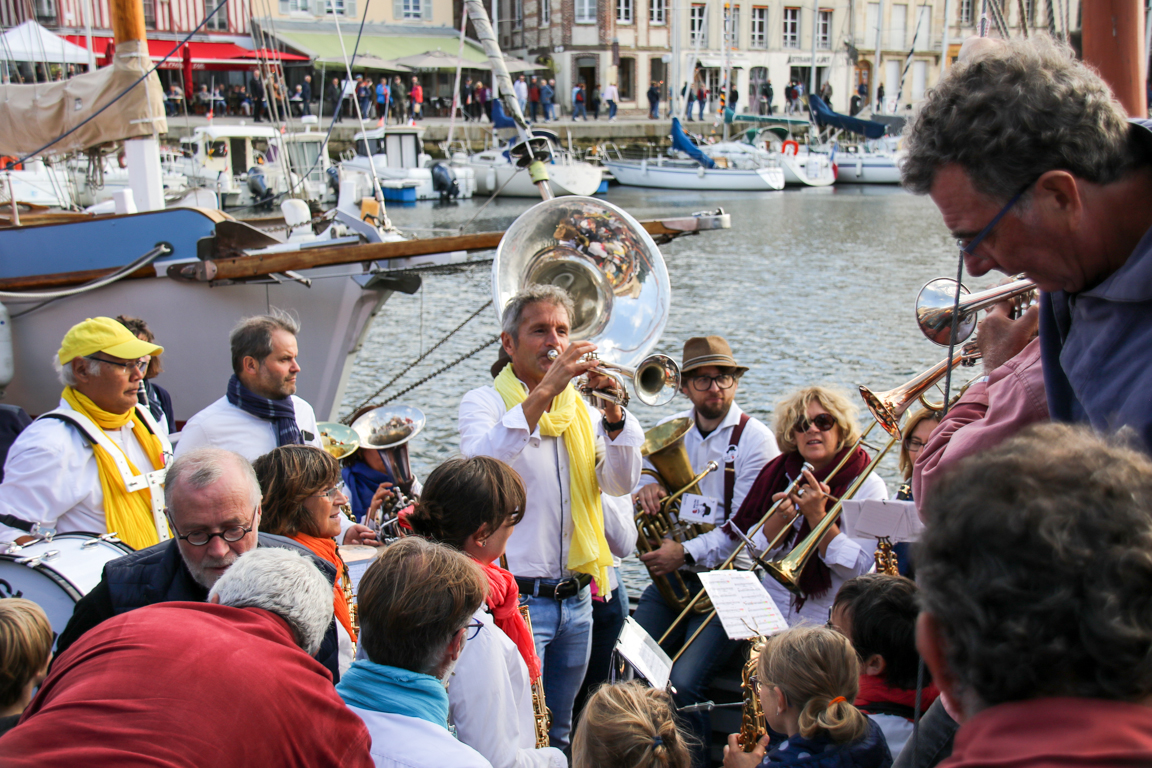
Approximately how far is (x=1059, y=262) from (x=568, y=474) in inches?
85.1

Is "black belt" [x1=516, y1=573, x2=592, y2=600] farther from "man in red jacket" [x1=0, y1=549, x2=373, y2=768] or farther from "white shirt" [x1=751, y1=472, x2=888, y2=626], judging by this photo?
"man in red jacket" [x1=0, y1=549, x2=373, y2=768]

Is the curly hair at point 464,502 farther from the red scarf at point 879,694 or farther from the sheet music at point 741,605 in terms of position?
the red scarf at point 879,694

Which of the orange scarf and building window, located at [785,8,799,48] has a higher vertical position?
building window, located at [785,8,799,48]

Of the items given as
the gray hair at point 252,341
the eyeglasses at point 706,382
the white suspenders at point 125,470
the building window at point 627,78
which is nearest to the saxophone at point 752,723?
the eyeglasses at point 706,382

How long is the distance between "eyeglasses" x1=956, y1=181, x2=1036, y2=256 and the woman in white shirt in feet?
4.58

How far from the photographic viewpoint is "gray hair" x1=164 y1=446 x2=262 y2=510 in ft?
7.85

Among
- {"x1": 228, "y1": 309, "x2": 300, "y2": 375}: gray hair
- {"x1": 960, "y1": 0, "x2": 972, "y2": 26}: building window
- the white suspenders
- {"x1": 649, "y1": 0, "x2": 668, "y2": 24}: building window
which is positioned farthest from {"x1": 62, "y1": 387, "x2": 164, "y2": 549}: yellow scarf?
{"x1": 960, "y1": 0, "x2": 972, "y2": 26}: building window

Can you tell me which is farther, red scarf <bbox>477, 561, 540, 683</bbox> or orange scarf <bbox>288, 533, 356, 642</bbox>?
orange scarf <bbox>288, 533, 356, 642</bbox>

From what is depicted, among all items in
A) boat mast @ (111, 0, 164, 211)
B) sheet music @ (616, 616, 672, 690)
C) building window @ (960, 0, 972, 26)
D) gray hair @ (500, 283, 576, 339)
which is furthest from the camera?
building window @ (960, 0, 972, 26)

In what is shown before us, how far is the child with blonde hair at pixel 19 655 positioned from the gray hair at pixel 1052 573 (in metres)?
2.15

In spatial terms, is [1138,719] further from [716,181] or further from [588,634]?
[716,181]

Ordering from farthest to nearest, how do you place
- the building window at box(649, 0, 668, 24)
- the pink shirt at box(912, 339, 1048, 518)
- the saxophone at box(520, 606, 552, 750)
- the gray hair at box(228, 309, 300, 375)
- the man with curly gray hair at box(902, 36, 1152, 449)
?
1. the building window at box(649, 0, 668, 24)
2. the gray hair at box(228, 309, 300, 375)
3. the saxophone at box(520, 606, 552, 750)
4. the pink shirt at box(912, 339, 1048, 518)
5. the man with curly gray hair at box(902, 36, 1152, 449)

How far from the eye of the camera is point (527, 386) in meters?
3.55

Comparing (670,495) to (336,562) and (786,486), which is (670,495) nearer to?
(786,486)
